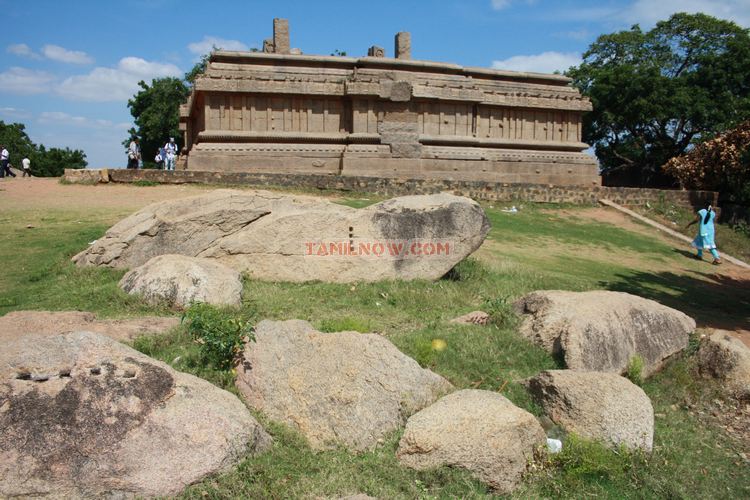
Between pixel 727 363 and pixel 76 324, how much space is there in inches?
256

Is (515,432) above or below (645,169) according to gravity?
below

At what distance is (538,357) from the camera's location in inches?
236

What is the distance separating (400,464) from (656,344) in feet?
11.8

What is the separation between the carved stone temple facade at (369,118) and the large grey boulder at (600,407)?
1299cm

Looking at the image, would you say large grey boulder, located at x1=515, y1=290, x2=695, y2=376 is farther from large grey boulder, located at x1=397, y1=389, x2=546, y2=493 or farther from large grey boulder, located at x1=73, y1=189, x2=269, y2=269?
large grey boulder, located at x1=73, y1=189, x2=269, y2=269

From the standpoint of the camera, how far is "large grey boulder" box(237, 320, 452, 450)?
4320 millimetres

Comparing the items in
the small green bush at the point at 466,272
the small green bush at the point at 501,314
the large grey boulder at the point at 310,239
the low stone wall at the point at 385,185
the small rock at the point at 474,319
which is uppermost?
the low stone wall at the point at 385,185

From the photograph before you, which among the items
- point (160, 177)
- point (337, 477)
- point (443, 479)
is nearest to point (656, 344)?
point (443, 479)

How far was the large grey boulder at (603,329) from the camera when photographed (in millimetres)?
5770

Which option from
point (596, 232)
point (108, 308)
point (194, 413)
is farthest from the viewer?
point (596, 232)

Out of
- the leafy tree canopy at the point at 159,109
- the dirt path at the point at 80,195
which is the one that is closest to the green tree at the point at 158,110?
the leafy tree canopy at the point at 159,109

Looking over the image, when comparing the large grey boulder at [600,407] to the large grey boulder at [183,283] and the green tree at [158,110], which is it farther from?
the green tree at [158,110]

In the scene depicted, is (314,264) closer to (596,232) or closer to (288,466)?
(288,466)

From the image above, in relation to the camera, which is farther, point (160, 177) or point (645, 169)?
point (645, 169)
